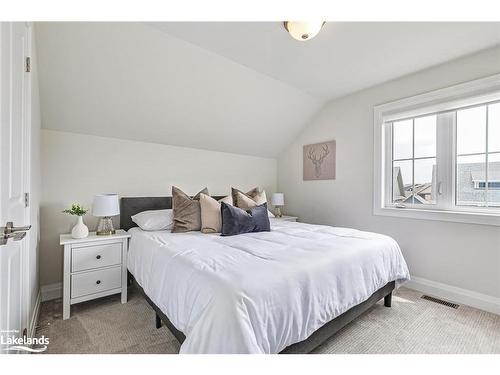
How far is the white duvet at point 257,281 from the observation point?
1.04 m

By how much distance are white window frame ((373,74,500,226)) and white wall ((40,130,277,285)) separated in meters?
2.14

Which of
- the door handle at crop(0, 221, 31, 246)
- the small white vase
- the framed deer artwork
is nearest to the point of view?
the door handle at crop(0, 221, 31, 246)

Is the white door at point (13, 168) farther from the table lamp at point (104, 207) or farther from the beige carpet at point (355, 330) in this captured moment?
the table lamp at point (104, 207)

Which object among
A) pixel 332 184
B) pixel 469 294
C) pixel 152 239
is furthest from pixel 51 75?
pixel 469 294

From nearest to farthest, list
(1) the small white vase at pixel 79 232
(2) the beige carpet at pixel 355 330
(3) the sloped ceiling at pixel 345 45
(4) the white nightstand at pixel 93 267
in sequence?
(2) the beige carpet at pixel 355 330 < (3) the sloped ceiling at pixel 345 45 < (4) the white nightstand at pixel 93 267 < (1) the small white vase at pixel 79 232

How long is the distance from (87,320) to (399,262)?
Result: 105 inches

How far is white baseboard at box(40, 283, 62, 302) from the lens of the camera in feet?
7.50

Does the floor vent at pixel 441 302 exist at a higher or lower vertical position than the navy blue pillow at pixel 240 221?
lower

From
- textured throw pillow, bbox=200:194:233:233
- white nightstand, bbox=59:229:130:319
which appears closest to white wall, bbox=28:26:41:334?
white nightstand, bbox=59:229:130:319

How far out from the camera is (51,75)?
6.61 feet

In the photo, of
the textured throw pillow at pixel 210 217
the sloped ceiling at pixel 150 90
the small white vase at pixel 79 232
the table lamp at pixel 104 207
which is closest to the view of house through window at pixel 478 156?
the sloped ceiling at pixel 150 90

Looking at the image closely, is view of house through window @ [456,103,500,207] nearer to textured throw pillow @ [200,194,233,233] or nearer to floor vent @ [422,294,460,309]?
floor vent @ [422,294,460,309]

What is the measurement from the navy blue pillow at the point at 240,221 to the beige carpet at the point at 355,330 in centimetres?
94

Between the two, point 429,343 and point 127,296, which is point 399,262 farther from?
point 127,296
